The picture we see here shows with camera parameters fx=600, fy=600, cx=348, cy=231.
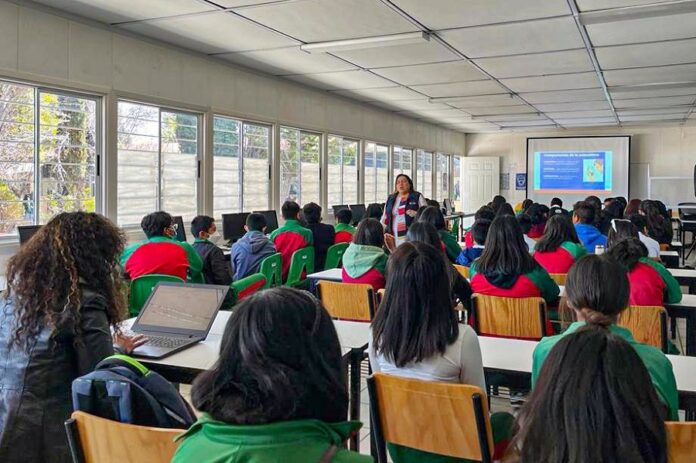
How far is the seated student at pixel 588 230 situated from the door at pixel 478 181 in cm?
860

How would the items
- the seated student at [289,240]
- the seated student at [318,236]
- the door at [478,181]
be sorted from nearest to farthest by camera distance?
the seated student at [289,240] < the seated student at [318,236] < the door at [478,181]

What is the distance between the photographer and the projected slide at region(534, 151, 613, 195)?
13078 mm

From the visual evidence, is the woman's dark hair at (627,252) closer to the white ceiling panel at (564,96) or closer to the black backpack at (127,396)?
the black backpack at (127,396)

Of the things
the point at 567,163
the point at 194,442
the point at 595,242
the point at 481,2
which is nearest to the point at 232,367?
the point at 194,442

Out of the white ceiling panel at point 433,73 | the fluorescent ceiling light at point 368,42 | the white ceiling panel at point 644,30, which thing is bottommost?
the fluorescent ceiling light at point 368,42

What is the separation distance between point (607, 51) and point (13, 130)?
5.21m

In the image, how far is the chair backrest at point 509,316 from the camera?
9.22ft

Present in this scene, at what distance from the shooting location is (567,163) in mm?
13414

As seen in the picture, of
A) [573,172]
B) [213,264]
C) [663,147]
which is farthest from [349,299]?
[663,147]

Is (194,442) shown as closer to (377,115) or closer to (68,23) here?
(68,23)

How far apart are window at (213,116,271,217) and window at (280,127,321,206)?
32 cm

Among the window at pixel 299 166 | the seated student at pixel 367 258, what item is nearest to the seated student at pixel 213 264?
the seated student at pixel 367 258

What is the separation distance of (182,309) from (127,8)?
9.65 feet

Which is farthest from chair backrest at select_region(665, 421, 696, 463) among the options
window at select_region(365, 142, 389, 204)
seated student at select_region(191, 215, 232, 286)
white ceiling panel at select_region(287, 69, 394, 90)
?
window at select_region(365, 142, 389, 204)
